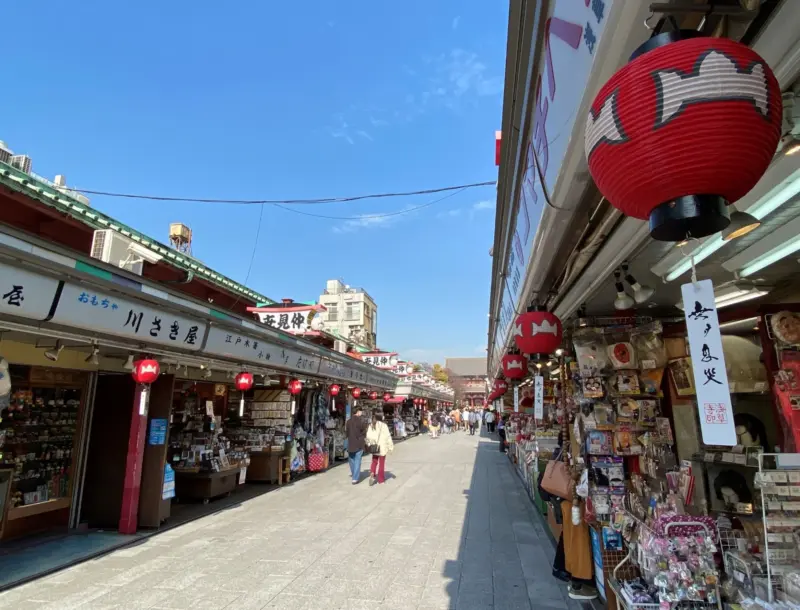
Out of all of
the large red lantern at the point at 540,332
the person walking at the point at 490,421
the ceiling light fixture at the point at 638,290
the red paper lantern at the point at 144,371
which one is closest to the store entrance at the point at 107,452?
the red paper lantern at the point at 144,371

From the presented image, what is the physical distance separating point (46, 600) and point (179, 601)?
1363mm

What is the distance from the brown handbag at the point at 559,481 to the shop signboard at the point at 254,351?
5.10 metres

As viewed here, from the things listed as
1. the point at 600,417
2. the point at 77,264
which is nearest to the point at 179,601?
the point at 77,264

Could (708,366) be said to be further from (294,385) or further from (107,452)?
(294,385)

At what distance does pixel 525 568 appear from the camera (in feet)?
18.8

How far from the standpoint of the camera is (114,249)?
272 inches

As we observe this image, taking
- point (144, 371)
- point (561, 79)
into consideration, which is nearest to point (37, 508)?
point (144, 371)

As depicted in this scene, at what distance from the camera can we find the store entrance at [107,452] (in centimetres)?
736

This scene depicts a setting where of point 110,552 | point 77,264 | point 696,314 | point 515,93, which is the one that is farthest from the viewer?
point 110,552

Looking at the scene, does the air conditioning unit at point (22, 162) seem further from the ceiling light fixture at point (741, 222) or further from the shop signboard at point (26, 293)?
the ceiling light fixture at point (741, 222)

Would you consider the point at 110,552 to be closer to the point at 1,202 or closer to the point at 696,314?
the point at 1,202

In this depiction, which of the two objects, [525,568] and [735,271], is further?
[525,568]

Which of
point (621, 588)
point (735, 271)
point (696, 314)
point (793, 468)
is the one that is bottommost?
point (621, 588)

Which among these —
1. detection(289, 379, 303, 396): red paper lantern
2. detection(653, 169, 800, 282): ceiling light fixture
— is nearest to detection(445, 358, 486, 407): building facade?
detection(289, 379, 303, 396): red paper lantern
